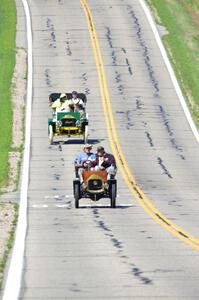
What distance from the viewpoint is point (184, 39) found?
66938mm

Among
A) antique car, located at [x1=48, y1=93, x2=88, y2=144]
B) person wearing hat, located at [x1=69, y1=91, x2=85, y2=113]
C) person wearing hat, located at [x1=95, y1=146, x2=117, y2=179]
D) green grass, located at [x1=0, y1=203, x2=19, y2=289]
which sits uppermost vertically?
person wearing hat, located at [x1=69, y1=91, x2=85, y2=113]

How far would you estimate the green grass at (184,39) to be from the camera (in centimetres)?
5762

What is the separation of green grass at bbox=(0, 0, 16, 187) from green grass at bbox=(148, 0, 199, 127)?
8.67 m

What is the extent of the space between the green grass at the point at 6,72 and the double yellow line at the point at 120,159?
4.23 meters

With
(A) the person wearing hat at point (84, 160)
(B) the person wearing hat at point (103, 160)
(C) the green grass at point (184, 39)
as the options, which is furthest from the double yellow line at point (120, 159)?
(C) the green grass at point (184, 39)

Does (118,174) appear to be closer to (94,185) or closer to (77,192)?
(94,185)

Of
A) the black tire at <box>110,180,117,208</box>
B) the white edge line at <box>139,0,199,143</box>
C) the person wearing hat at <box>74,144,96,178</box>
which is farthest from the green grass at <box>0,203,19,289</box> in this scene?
the white edge line at <box>139,0,199,143</box>

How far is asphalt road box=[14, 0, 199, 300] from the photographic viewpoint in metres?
19.2

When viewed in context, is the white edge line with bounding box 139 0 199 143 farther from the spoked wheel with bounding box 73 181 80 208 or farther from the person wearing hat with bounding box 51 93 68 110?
the spoked wheel with bounding box 73 181 80 208

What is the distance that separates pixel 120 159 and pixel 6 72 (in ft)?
59.8

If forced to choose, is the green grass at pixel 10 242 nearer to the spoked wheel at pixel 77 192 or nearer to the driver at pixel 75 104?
the spoked wheel at pixel 77 192

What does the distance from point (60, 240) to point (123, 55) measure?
39.9m

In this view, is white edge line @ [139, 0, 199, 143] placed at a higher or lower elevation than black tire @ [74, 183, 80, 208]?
higher

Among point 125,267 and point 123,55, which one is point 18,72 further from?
point 125,267
